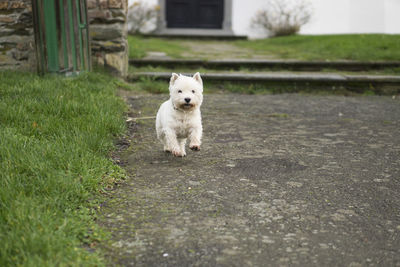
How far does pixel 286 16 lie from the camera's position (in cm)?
1468

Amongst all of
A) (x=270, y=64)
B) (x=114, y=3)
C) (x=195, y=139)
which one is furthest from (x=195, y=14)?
(x=195, y=139)

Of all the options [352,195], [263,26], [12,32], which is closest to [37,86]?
[12,32]

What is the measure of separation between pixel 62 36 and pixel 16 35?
0.64 metres

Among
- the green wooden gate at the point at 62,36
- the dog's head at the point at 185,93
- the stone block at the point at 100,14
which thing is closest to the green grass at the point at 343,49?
the stone block at the point at 100,14

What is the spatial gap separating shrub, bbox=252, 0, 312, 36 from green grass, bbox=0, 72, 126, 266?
1114 centimetres

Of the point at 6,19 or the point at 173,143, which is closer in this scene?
the point at 173,143

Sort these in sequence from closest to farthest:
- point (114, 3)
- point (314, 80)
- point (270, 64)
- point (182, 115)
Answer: point (182, 115) < point (114, 3) < point (314, 80) < point (270, 64)

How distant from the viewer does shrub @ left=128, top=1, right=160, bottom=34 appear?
1399 centimetres

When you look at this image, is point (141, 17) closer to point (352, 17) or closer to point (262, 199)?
point (352, 17)

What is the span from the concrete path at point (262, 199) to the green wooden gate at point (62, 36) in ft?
6.18

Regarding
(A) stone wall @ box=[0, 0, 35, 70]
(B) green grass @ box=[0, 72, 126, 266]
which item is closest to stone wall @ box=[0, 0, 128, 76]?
(A) stone wall @ box=[0, 0, 35, 70]

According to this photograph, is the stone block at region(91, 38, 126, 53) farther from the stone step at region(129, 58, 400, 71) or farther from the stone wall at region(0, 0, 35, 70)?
the stone step at region(129, 58, 400, 71)

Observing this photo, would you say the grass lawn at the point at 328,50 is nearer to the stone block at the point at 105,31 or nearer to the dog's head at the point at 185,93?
the stone block at the point at 105,31

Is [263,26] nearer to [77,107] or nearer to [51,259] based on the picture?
[77,107]
